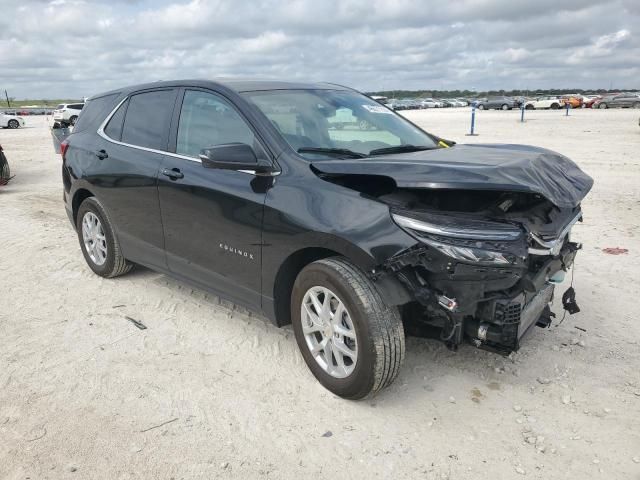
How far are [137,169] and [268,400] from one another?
2.25m

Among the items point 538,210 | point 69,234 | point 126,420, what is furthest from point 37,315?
point 538,210

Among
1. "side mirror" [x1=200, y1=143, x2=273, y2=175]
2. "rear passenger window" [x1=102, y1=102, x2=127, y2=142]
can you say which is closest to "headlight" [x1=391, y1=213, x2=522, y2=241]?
"side mirror" [x1=200, y1=143, x2=273, y2=175]

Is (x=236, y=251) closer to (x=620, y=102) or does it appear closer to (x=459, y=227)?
(x=459, y=227)

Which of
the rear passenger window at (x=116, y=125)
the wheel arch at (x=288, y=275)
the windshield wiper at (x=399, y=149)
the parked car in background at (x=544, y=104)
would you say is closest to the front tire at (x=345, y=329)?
the wheel arch at (x=288, y=275)

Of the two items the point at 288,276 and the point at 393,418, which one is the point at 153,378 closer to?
the point at 288,276

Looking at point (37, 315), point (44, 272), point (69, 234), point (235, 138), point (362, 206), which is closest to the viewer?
point (362, 206)

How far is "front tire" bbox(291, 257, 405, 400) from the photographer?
2949mm

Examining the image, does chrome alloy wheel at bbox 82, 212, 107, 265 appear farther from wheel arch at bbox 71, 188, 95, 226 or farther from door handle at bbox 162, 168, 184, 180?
door handle at bbox 162, 168, 184, 180

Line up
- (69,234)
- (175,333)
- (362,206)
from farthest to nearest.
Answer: (69,234)
(175,333)
(362,206)

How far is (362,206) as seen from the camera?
9.82 ft

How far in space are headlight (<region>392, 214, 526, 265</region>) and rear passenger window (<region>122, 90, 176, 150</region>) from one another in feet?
7.66

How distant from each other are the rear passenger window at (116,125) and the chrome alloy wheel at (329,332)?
104 inches

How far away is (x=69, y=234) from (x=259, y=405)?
4.89 metres

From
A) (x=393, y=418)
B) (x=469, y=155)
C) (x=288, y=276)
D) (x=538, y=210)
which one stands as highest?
(x=469, y=155)
